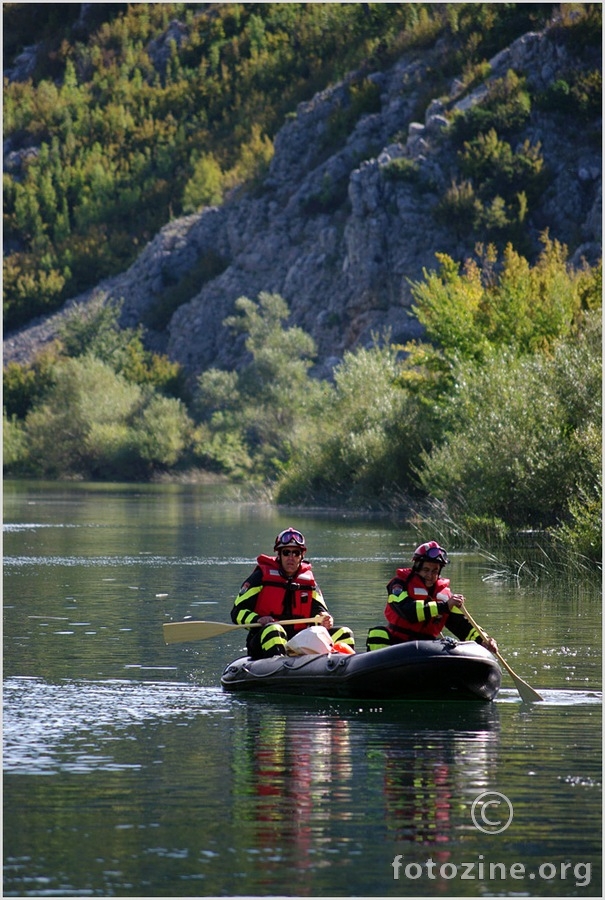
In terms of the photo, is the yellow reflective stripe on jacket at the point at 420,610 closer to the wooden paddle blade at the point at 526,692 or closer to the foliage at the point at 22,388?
the wooden paddle blade at the point at 526,692

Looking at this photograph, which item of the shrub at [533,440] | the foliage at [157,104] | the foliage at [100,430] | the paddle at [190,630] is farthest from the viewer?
the foliage at [157,104]

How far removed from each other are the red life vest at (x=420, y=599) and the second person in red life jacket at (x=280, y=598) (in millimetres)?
832

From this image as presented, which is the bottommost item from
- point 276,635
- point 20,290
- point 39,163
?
point 276,635

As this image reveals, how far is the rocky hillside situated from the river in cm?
5082

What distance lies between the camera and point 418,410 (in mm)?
49281

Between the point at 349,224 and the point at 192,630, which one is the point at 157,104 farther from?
the point at 192,630

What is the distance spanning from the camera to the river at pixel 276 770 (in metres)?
10.2

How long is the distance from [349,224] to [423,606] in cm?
7202

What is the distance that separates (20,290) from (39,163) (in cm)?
2398

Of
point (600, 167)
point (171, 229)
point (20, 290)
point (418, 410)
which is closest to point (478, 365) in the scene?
point (418, 410)

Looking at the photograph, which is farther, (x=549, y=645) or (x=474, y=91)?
(x=474, y=91)

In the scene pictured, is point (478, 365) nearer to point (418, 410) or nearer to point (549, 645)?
point (418, 410)

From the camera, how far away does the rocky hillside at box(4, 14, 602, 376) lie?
82812 mm

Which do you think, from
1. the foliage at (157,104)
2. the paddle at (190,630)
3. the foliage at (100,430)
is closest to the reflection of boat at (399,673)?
the paddle at (190,630)
